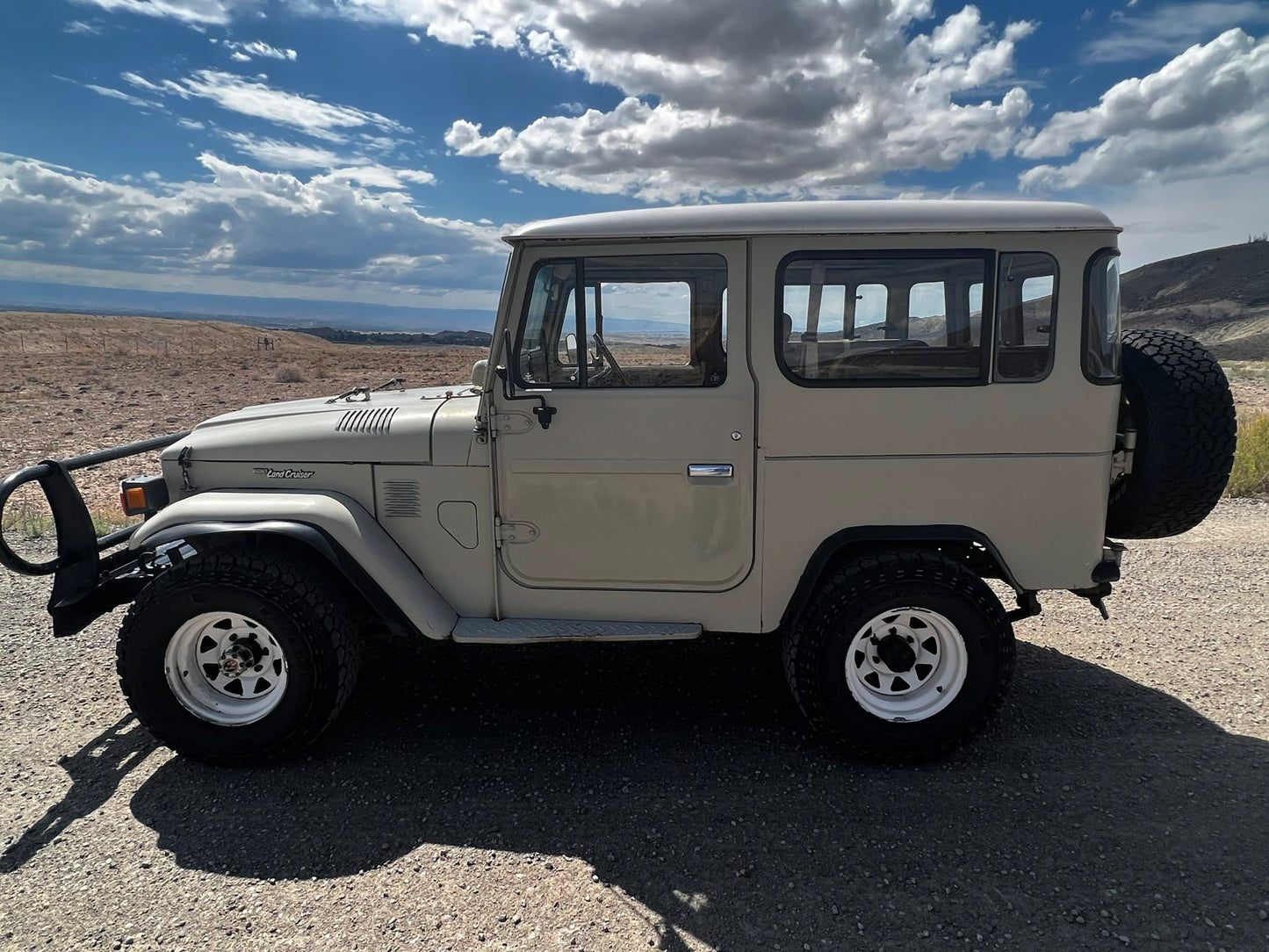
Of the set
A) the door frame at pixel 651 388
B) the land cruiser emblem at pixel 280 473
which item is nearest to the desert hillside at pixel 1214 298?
the door frame at pixel 651 388

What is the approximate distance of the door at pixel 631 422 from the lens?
3.48m

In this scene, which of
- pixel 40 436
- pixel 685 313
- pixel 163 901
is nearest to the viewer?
pixel 163 901

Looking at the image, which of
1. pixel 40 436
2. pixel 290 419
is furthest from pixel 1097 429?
pixel 40 436

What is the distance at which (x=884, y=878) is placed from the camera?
9.52 ft

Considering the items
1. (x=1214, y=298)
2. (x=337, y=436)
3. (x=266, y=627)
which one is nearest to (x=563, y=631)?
(x=266, y=627)

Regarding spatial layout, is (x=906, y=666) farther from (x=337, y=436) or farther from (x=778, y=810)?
(x=337, y=436)

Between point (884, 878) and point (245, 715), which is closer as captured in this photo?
point (884, 878)

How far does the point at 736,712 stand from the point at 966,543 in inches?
56.6

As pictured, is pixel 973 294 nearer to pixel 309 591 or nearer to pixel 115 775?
pixel 309 591

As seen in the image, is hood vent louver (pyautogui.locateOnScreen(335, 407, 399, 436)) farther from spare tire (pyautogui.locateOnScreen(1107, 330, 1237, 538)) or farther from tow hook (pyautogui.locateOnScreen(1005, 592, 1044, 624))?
spare tire (pyautogui.locateOnScreen(1107, 330, 1237, 538))

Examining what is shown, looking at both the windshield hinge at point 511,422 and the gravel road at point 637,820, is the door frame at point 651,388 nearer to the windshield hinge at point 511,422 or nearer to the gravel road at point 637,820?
the windshield hinge at point 511,422

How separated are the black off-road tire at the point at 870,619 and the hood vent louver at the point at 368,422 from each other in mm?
2132

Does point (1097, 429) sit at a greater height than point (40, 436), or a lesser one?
greater

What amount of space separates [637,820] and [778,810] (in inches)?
23.5
